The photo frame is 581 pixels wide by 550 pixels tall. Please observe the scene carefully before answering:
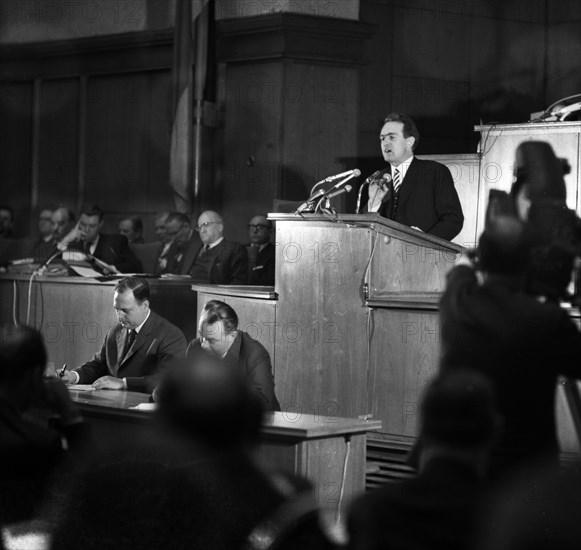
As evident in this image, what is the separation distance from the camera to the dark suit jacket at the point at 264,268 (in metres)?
4.88

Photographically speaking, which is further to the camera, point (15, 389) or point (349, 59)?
point (349, 59)

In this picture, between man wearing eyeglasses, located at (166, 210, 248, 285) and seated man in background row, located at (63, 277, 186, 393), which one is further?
man wearing eyeglasses, located at (166, 210, 248, 285)

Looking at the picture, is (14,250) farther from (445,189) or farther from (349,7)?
(445,189)

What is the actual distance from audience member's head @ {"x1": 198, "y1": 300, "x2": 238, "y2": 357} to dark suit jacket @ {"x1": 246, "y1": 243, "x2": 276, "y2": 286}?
148 cm

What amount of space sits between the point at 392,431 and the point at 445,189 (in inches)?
30.3

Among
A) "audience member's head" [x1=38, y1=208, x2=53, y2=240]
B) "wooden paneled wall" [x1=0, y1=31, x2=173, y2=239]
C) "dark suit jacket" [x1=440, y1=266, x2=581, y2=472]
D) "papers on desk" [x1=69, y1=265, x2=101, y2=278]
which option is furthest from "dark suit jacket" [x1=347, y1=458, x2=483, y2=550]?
"wooden paneled wall" [x1=0, y1=31, x2=173, y2=239]

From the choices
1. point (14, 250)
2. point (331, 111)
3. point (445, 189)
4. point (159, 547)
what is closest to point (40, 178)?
point (14, 250)

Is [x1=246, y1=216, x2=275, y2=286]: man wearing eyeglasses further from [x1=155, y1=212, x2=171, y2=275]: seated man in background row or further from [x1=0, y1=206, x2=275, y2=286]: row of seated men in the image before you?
[x1=155, y1=212, x2=171, y2=275]: seated man in background row

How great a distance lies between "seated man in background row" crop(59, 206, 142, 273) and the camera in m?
5.38

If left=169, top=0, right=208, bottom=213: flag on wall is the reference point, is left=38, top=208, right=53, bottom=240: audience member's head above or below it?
below

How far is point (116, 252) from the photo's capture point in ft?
17.8

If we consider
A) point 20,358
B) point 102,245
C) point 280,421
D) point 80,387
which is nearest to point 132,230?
point 102,245

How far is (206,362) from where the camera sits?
161 cm

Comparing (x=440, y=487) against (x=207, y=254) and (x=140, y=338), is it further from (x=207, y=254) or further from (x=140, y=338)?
(x=207, y=254)
